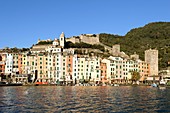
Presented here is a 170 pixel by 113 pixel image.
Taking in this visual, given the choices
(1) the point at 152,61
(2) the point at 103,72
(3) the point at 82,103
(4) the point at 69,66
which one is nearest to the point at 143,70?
(1) the point at 152,61

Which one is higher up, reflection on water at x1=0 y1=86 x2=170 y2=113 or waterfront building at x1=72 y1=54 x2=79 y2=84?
waterfront building at x1=72 y1=54 x2=79 y2=84

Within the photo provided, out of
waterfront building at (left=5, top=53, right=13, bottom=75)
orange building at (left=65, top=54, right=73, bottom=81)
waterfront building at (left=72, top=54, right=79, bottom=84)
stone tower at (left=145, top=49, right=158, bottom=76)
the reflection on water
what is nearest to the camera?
the reflection on water

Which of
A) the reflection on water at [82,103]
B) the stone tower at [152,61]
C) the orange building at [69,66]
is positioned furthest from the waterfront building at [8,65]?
the reflection on water at [82,103]

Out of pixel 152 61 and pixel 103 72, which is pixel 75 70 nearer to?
pixel 103 72

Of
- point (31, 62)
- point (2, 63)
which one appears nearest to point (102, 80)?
point (31, 62)

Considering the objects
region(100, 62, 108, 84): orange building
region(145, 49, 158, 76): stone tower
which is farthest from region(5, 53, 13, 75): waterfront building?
region(145, 49, 158, 76): stone tower

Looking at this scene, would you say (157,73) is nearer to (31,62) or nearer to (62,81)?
(62,81)

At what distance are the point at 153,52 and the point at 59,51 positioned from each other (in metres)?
48.8

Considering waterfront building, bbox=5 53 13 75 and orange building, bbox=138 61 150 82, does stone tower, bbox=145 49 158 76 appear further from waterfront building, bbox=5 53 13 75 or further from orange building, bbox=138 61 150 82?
waterfront building, bbox=5 53 13 75

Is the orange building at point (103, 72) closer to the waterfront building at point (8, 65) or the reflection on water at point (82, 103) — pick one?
the waterfront building at point (8, 65)

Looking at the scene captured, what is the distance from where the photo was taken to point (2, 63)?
140 meters

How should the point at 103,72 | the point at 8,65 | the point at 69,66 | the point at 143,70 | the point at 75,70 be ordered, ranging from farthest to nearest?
the point at 143,70, the point at 103,72, the point at 75,70, the point at 69,66, the point at 8,65

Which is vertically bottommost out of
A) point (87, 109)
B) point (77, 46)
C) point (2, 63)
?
point (87, 109)

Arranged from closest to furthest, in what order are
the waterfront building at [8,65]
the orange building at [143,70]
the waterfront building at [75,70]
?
the waterfront building at [8,65]
the waterfront building at [75,70]
the orange building at [143,70]
